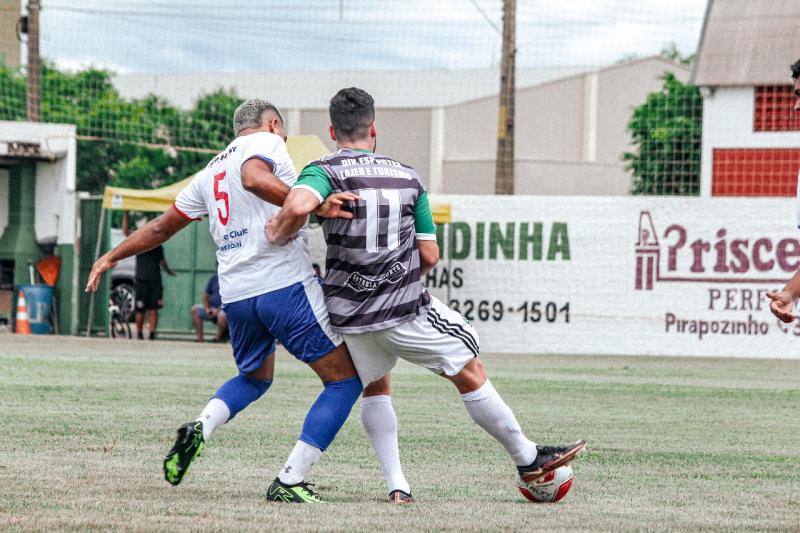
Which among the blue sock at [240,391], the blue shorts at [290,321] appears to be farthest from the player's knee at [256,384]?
the blue shorts at [290,321]

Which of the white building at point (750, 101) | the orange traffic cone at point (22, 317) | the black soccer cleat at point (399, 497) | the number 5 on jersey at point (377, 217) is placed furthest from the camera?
the white building at point (750, 101)

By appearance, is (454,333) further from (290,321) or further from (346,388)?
(290,321)

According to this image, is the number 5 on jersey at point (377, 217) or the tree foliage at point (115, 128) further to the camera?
the tree foliage at point (115, 128)

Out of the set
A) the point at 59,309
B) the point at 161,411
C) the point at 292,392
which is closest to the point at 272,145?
the point at 161,411

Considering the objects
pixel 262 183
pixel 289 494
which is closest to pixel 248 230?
pixel 262 183

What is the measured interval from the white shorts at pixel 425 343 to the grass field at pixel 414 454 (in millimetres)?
612

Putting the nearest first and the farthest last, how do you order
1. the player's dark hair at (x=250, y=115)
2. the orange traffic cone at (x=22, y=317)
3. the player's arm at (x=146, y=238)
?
the player's dark hair at (x=250, y=115) < the player's arm at (x=146, y=238) < the orange traffic cone at (x=22, y=317)

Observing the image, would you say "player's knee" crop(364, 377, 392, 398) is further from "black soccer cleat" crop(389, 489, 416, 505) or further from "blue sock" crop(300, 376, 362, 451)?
"black soccer cleat" crop(389, 489, 416, 505)

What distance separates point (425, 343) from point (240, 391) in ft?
3.51

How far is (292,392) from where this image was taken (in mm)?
12875

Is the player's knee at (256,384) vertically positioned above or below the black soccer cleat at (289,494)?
above

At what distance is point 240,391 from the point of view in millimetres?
6711

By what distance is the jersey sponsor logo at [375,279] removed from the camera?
6098 millimetres

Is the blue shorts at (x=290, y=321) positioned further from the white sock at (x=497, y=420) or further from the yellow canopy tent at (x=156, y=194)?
the yellow canopy tent at (x=156, y=194)
